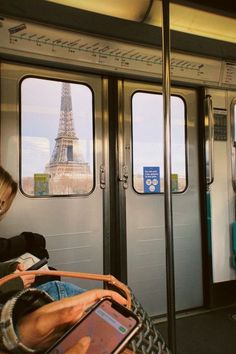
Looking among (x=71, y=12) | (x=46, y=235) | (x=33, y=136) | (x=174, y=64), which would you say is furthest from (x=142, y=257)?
(x=71, y=12)

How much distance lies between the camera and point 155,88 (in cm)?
266

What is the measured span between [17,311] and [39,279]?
87 cm

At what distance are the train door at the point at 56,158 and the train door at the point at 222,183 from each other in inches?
42.4

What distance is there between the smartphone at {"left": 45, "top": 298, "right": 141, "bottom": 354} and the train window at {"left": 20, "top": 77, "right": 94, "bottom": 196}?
5.81 ft

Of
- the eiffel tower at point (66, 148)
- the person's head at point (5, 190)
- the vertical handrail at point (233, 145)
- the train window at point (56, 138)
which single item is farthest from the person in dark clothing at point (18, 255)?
the vertical handrail at point (233, 145)

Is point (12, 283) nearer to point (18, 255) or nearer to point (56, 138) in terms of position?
point (18, 255)

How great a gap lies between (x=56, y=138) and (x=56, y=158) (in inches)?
6.0

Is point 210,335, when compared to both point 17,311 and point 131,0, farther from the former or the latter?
point 131,0

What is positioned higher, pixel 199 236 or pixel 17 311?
pixel 17 311

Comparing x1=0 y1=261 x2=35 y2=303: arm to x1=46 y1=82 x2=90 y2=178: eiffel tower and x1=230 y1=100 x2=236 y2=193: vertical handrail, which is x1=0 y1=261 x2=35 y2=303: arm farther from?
x1=230 y1=100 x2=236 y2=193: vertical handrail

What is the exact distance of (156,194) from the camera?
266cm

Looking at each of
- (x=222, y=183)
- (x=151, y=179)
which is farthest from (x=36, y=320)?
(x=222, y=183)

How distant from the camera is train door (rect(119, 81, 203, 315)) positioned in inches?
101

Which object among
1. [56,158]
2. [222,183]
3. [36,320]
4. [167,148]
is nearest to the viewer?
[36,320]
